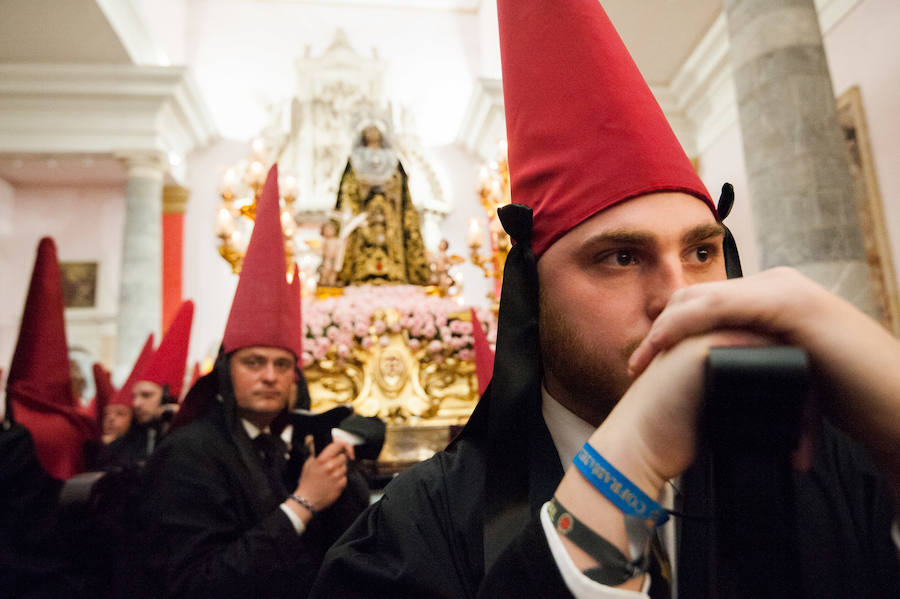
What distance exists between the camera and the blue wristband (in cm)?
52

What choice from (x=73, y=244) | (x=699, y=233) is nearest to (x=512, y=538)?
(x=699, y=233)

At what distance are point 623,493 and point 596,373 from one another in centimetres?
28

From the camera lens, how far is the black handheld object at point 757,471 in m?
0.37

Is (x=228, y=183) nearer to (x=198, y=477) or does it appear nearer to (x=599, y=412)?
(x=198, y=477)

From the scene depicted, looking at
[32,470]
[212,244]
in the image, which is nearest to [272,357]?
[32,470]

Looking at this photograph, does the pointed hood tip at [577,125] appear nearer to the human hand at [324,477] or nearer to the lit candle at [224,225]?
the human hand at [324,477]

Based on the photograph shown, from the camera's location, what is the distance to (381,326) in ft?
12.7

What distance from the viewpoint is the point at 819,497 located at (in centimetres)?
70

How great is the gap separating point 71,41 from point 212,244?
418 centimetres

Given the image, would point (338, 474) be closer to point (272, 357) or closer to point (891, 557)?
point (272, 357)

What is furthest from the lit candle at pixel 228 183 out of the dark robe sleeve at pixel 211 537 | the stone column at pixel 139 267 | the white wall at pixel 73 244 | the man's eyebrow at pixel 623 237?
the white wall at pixel 73 244

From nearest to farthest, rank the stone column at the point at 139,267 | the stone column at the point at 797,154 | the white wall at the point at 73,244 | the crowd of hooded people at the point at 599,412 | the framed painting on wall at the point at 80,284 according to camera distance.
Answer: the crowd of hooded people at the point at 599,412
the stone column at the point at 797,154
the stone column at the point at 139,267
the white wall at the point at 73,244
the framed painting on wall at the point at 80,284

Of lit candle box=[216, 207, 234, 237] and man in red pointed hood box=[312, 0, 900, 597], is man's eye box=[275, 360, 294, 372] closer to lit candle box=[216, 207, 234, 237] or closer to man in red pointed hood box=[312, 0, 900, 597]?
man in red pointed hood box=[312, 0, 900, 597]

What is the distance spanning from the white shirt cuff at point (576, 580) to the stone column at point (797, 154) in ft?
10.5
